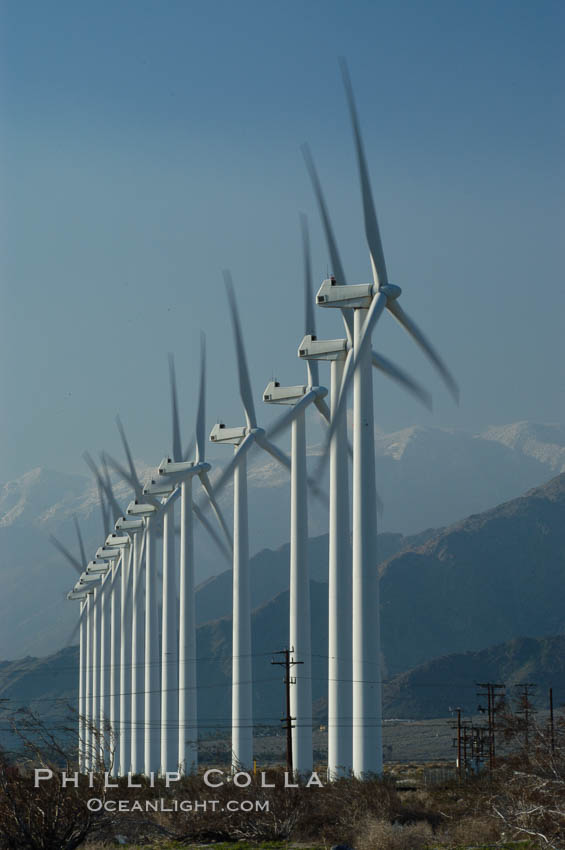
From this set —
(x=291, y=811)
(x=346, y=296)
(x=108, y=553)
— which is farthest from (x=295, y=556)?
(x=108, y=553)

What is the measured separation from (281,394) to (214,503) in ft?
30.9

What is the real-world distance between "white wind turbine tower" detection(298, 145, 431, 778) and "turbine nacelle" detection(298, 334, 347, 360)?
149cm

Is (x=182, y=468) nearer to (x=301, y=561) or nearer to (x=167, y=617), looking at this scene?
(x=167, y=617)

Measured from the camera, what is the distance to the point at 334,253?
59.5 meters

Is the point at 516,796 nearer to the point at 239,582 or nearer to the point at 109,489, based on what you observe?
the point at 239,582

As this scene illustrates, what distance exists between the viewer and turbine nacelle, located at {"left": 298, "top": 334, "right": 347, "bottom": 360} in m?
63.8

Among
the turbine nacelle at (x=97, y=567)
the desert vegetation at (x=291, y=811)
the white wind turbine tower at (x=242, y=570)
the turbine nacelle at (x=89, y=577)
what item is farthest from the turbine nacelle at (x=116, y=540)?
the desert vegetation at (x=291, y=811)

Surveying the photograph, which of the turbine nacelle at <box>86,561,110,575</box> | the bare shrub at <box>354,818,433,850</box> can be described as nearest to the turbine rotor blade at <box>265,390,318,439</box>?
the bare shrub at <box>354,818,433,850</box>

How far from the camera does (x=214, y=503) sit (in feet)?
257

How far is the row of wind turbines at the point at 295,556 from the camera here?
51.2m

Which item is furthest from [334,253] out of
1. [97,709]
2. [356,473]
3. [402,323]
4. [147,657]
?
[97,709]

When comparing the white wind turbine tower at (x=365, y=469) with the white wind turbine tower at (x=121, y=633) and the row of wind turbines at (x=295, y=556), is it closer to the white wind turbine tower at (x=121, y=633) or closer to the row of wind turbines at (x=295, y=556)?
the row of wind turbines at (x=295, y=556)

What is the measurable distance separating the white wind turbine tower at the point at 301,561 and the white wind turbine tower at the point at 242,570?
13.8ft

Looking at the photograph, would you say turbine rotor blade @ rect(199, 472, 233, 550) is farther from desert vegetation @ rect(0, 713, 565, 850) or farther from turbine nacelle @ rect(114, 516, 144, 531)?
desert vegetation @ rect(0, 713, 565, 850)
